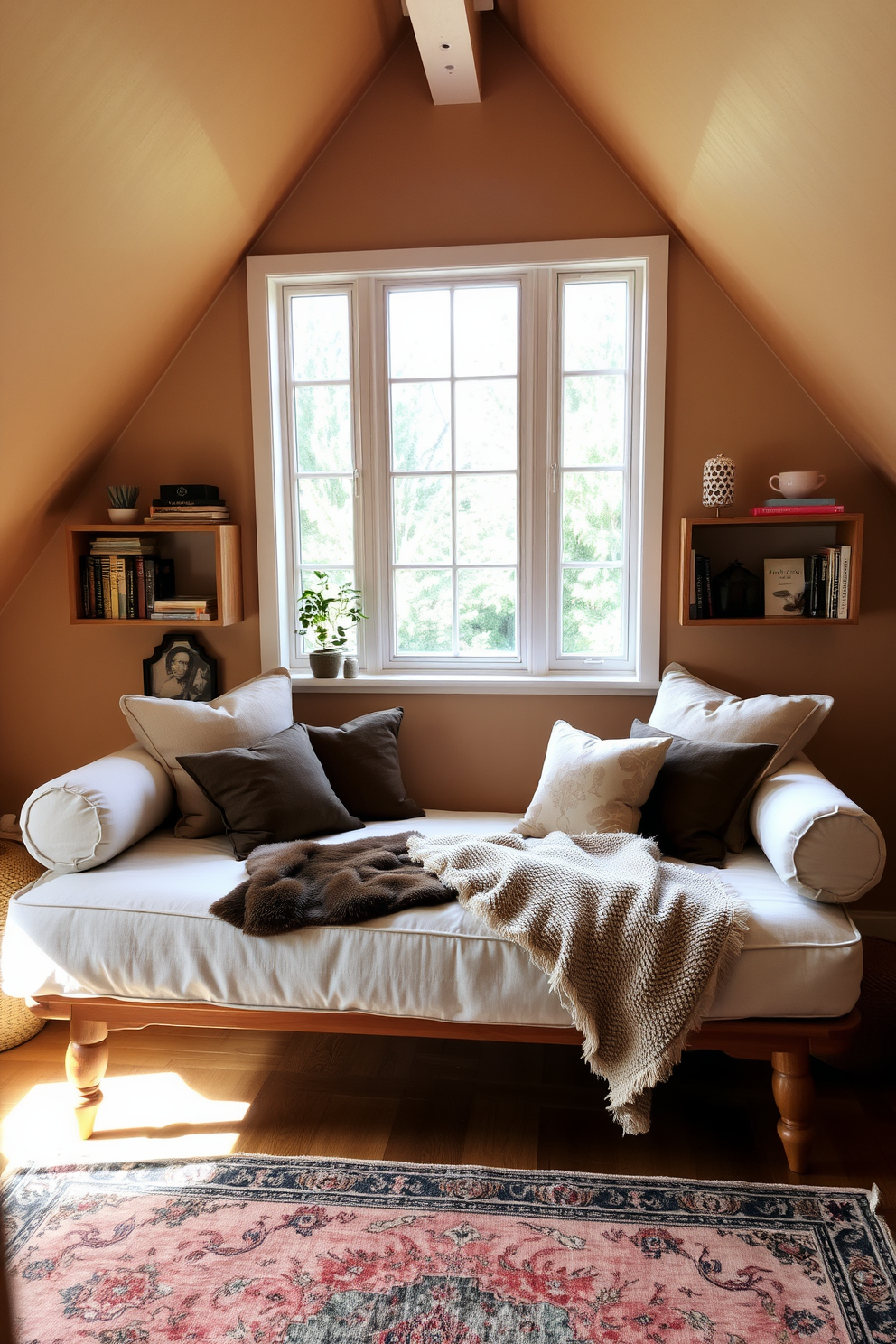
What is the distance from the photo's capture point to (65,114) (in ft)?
6.82

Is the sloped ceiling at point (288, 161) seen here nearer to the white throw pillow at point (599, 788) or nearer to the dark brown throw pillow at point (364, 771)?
the white throw pillow at point (599, 788)

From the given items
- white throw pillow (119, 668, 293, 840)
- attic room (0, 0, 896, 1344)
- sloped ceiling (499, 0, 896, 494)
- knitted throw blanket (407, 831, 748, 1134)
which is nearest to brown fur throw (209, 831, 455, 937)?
attic room (0, 0, 896, 1344)

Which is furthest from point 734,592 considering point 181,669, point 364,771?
point 181,669

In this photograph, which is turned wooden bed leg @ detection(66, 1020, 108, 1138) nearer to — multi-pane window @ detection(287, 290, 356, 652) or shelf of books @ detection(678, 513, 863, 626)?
multi-pane window @ detection(287, 290, 356, 652)

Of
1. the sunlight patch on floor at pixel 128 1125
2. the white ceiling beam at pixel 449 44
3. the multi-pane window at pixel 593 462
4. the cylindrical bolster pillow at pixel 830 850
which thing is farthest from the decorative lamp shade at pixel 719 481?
the sunlight patch on floor at pixel 128 1125

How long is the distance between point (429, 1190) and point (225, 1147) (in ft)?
1.74

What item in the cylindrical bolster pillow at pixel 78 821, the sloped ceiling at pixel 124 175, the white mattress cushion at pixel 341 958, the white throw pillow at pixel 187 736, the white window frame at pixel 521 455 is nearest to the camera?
the sloped ceiling at pixel 124 175

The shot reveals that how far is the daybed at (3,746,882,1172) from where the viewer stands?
2.18 m

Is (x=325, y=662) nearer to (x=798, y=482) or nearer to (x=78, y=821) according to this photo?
(x=78, y=821)

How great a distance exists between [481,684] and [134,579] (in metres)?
1.26

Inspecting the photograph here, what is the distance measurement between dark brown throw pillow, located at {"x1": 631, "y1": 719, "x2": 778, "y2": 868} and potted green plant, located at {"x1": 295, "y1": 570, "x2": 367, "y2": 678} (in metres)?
1.31

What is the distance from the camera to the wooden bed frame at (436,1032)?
7.18ft

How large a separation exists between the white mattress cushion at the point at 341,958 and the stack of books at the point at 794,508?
1.16 meters

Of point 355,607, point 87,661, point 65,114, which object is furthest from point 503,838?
point 65,114
